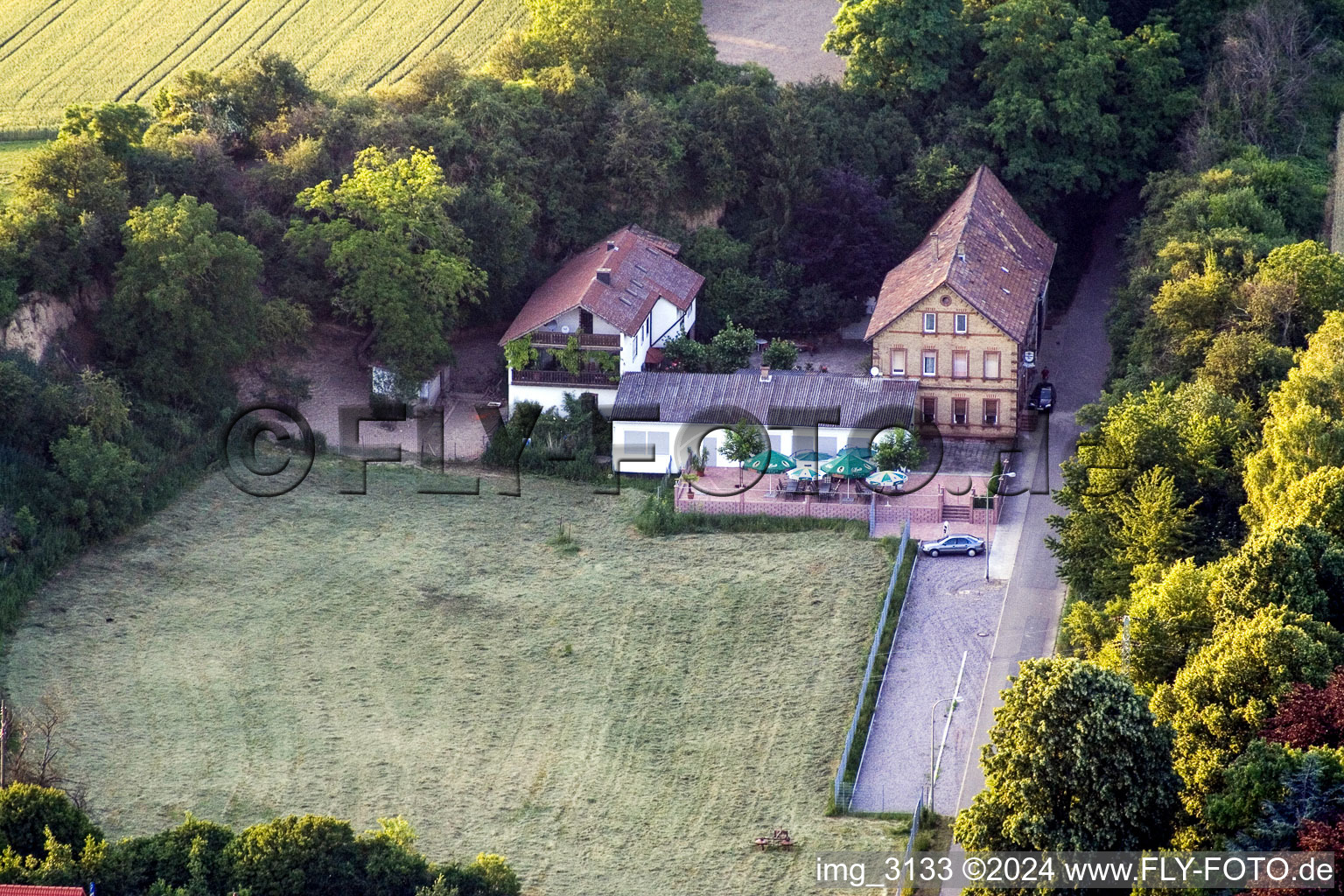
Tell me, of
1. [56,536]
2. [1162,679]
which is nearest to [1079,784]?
[1162,679]

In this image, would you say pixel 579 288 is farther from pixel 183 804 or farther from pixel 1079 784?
pixel 1079 784

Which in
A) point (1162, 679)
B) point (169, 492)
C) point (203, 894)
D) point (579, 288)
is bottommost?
point (203, 894)

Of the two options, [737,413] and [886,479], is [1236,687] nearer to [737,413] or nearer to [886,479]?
[886,479]

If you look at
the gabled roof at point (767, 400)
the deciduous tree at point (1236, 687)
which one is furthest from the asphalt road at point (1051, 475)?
the deciduous tree at point (1236, 687)

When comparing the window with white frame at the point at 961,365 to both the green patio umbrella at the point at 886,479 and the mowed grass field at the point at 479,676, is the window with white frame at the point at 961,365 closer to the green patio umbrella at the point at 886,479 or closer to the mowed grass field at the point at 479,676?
the green patio umbrella at the point at 886,479

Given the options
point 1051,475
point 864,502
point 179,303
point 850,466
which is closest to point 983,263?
point 1051,475

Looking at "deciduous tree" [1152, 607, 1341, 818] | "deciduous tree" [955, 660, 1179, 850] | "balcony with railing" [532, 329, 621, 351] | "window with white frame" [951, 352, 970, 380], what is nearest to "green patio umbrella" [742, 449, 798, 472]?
"balcony with railing" [532, 329, 621, 351]
